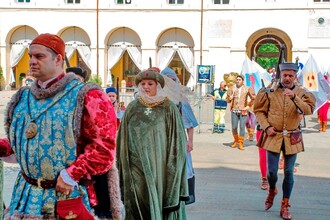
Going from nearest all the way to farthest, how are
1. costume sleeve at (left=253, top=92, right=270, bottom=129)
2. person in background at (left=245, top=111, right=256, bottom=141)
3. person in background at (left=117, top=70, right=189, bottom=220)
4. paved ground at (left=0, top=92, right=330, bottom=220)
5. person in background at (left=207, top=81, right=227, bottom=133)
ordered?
person in background at (left=117, top=70, right=189, bottom=220), costume sleeve at (left=253, top=92, right=270, bottom=129), paved ground at (left=0, top=92, right=330, bottom=220), person in background at (left=245, top=111, right=256, bottom=141), person in background at (left=207, top=81, right=227, bottom=133)

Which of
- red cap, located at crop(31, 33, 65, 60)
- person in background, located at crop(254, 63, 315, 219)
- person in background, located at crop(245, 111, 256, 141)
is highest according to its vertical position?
red cap, located at crop(31, 33, 65, 60)

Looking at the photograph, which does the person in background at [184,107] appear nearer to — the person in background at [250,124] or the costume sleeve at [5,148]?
the costume sleeve at [5,148]

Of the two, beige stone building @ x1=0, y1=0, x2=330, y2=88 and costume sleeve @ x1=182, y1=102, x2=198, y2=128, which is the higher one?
beige stone building @ x1=0, y1=0, x2=330, y2=88

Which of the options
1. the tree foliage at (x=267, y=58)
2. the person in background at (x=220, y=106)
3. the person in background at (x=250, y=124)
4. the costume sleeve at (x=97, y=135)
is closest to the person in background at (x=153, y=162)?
the costume sleeve at (x=97, y=135)

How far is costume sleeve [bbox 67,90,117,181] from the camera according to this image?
280cm

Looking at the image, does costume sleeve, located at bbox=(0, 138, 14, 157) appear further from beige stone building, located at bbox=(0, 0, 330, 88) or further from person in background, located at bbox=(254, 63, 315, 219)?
beige stone building, located at bbox=(0, 0, 330, 88)

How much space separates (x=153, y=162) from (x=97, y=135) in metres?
1.83

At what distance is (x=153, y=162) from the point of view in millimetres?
4625

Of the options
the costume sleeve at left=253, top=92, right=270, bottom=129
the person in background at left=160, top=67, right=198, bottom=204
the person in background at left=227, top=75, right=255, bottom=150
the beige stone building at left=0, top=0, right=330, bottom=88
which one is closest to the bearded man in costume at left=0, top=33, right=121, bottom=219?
the person in background at left=160, top=67, right=198, bottom=204

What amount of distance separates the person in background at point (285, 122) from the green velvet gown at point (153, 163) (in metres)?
1.62

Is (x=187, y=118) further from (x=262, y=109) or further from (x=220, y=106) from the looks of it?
(x=220, y=106)

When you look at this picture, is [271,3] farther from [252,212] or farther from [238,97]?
[252,212]

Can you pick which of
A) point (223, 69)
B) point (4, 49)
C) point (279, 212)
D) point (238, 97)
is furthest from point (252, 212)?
point (4, 49)

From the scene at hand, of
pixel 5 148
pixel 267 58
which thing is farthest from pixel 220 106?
pixel 267 58
